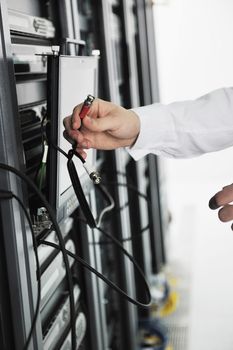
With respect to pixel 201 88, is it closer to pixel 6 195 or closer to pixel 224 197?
pixel 224 197

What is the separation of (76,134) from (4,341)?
1.75 ft

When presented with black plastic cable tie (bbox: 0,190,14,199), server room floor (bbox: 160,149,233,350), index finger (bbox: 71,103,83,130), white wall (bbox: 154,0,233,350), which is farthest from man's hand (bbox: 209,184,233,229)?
white wall (bbox: 154,0,233,350)

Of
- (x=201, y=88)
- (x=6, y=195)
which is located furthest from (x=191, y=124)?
(x=201, y=88)

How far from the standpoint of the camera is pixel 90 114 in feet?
3.89

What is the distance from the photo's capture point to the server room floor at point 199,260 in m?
3.08

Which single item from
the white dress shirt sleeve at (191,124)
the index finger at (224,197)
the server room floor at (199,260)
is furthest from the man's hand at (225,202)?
the server room floor at (199,260)

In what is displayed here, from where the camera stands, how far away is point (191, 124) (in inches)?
57.5

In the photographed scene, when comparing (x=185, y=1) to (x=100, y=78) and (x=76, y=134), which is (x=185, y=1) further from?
(x=76, y=134)

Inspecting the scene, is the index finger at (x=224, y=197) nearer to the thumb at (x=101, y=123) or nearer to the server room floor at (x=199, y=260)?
the thumb at (x=101, y=123)

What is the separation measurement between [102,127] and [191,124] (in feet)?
1.35

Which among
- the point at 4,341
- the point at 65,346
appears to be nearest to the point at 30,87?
the point at 4,341

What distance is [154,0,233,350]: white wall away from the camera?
11.4ft

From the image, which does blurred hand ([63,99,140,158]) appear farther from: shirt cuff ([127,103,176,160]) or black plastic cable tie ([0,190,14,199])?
black plastic cable tie ([0,190,14,199])

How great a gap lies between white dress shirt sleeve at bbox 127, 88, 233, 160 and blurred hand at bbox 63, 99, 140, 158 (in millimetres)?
78
